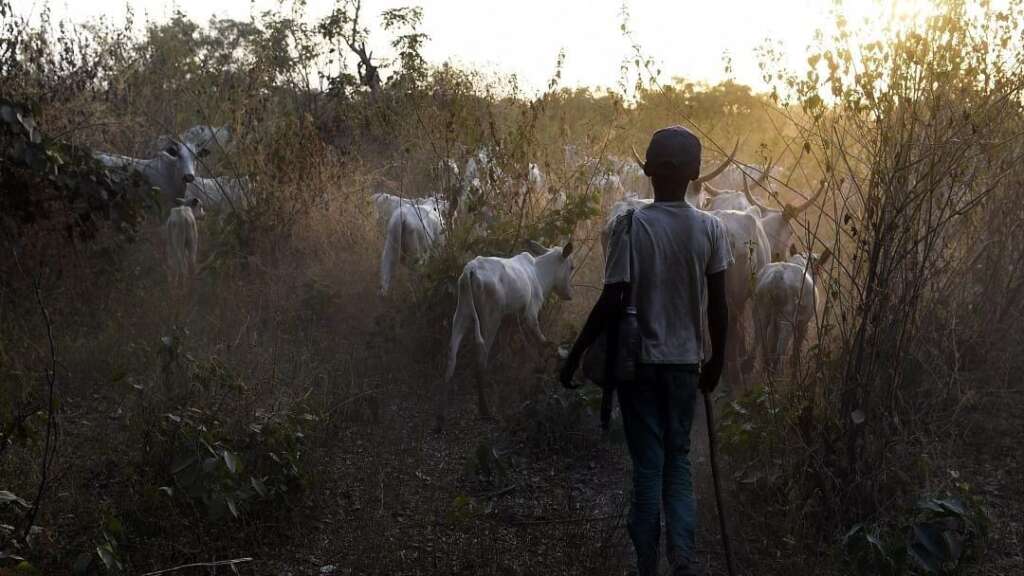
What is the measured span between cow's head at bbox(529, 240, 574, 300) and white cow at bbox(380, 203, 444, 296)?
148cm

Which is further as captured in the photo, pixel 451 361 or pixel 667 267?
pixel 451 361

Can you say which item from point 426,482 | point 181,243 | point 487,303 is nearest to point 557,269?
point 487,303

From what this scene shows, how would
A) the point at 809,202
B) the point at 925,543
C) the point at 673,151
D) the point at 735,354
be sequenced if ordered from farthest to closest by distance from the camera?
1. the point at 735,354
2. the point at 809,202
3. the point at 925,543
4. the point at 673,151

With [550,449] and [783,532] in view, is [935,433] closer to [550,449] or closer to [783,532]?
[783,532]

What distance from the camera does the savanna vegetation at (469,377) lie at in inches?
187

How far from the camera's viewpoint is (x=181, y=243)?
32.3 feet

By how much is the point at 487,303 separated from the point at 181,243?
380 cm

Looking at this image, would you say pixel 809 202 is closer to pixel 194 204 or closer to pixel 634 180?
pixel 194 204

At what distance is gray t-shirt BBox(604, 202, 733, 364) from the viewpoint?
3.98 meters

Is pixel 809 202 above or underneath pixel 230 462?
above

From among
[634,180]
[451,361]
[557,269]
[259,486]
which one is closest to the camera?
[259,486]

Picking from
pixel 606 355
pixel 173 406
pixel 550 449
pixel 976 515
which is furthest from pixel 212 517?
pixel 976 515

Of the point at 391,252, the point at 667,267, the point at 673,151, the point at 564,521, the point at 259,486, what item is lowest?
the point at 564,521

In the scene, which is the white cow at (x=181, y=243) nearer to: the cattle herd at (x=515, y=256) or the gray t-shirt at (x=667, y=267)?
the cattle herd at (x=515, y=256)
